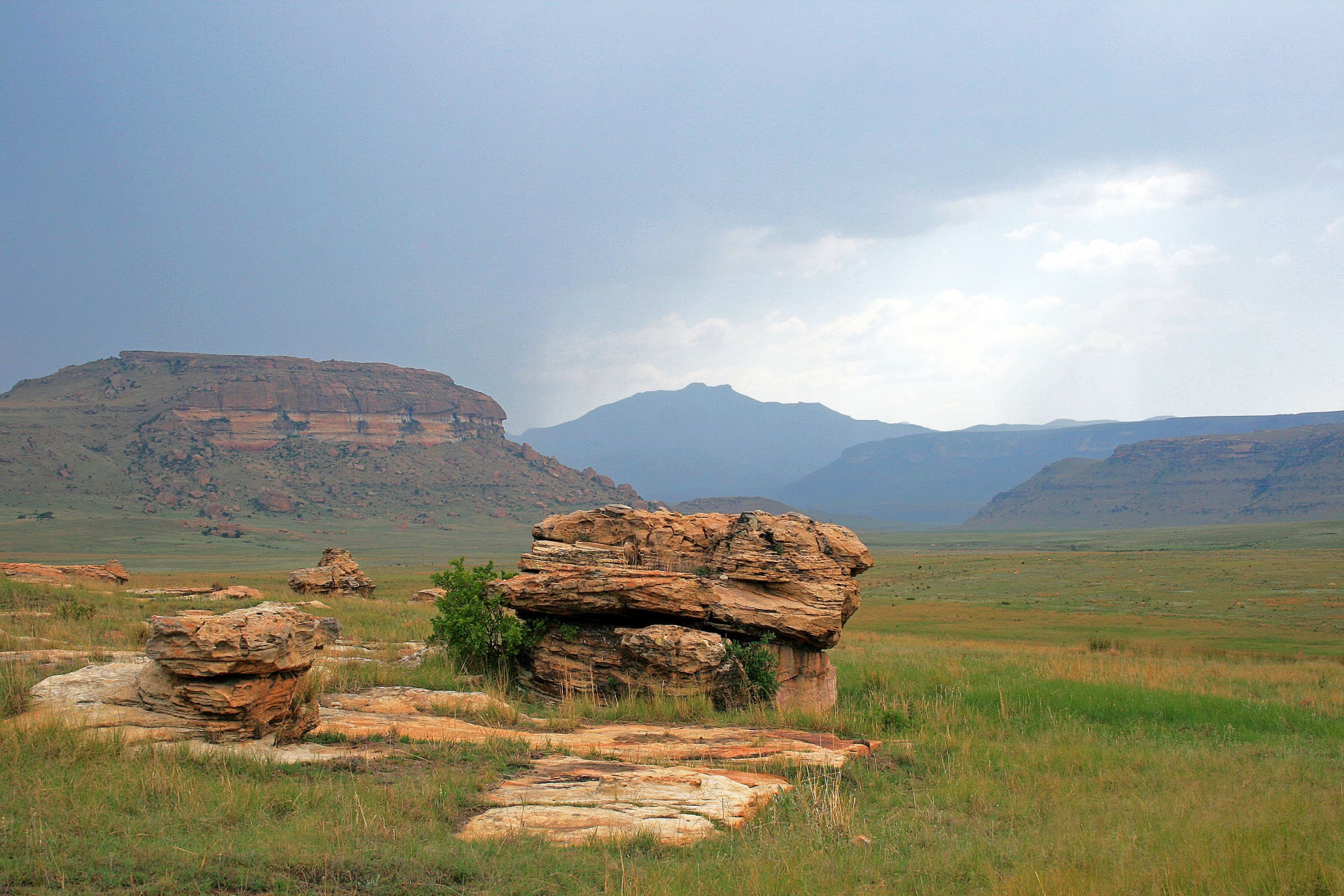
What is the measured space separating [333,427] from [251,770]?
557 ft

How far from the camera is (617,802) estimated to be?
23.2 feet

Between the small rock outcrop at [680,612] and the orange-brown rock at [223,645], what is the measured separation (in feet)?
16.5

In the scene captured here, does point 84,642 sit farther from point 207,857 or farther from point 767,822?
point 767,822

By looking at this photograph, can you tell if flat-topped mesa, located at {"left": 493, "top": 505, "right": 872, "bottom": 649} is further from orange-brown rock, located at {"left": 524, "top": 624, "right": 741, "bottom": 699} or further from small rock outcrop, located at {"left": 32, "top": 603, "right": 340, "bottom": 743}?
small rock outcrop, located at {"left": 32, "top": 603, "right": 340, "bottom": 743}

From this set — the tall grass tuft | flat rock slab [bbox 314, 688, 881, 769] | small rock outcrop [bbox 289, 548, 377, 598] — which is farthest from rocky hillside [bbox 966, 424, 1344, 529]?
the tall grass tuft

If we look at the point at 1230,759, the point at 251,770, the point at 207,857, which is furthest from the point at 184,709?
the point at 1230,759

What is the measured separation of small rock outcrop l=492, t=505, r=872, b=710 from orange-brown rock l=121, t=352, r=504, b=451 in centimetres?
15274

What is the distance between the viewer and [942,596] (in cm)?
4997

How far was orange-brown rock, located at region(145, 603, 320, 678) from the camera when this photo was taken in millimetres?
8211

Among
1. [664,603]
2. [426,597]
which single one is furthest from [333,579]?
[664,603]

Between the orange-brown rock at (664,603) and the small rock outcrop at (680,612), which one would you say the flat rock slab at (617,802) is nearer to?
the small rock outcrop at (680,612)

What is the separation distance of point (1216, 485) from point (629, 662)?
203 metres

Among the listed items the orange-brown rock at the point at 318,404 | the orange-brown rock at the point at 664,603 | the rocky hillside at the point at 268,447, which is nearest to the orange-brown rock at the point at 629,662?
the orange-brown rock at the point at 664,603

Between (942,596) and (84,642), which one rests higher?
(84,642)
